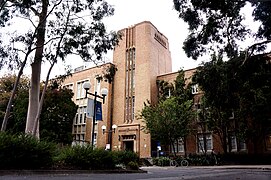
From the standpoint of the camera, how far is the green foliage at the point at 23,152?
27.1 ft

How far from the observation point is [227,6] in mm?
11070

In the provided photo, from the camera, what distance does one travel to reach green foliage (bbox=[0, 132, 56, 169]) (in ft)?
27.1

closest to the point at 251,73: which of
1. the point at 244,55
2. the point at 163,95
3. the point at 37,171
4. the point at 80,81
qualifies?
the point at 244,55

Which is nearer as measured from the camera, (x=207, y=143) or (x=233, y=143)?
(x=233, y=143)

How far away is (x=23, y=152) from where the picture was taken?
860 centimetres

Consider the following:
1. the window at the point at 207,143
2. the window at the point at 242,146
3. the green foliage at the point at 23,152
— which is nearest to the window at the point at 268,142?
the window at the point at 242,146

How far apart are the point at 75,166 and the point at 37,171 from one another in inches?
76.7

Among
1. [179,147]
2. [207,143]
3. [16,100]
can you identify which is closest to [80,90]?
[16,100]

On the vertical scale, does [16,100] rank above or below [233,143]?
above

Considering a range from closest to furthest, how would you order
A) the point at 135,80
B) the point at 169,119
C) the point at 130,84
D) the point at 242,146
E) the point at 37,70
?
1. the point at 37,70
2. the point at 169,119
3. the point at 242,146
4. the point at 135,80
5. the point at 130,84

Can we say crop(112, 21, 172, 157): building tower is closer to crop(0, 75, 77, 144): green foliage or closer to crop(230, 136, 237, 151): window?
crop(0, 75, 77, 144): green foliage

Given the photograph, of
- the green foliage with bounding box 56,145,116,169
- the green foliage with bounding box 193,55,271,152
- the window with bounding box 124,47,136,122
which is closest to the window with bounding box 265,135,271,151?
the green foliage with bounding box 193,55,271,152

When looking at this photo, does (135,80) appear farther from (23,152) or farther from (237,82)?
(23,152)

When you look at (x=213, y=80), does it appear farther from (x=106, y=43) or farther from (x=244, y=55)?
(x=106, y=43)
